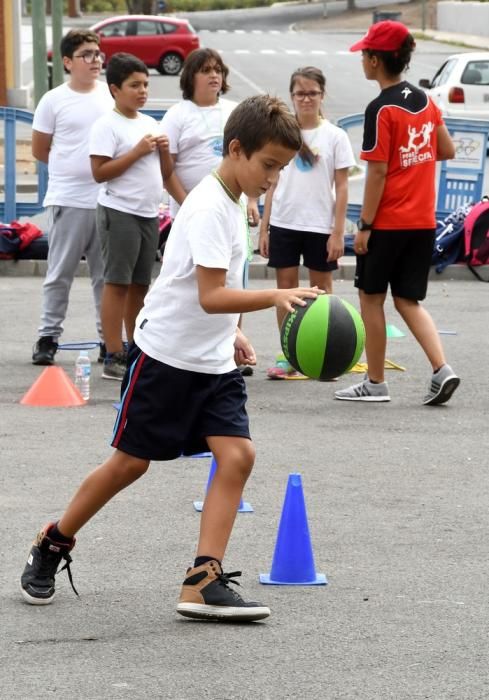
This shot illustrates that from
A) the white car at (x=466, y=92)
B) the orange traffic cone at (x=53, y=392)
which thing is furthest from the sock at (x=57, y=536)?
the white car at (x=466, y=92)

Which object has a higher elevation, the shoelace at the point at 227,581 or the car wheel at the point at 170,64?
the shoelace at the point at 227,581

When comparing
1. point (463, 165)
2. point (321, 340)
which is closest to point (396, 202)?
point (321, 340)

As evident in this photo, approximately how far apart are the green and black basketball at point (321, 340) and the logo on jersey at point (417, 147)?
2681mm

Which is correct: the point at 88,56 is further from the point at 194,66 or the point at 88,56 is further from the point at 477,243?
the point at 477,243

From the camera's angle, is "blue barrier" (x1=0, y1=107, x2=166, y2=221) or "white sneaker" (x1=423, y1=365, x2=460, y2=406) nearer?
"white sneaker" (x1=423, y1=365, x2=460, y2=406)

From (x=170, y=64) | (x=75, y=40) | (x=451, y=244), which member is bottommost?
(x=170, y=64)

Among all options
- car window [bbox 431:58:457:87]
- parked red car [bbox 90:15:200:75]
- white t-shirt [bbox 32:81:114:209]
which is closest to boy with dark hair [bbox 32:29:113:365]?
white t-shirt [bbox 32:81:114:209]

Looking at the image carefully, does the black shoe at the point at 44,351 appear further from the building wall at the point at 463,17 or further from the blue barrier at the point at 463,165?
the building wall at the point at 463,17

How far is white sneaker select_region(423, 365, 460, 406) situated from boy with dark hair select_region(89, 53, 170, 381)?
6.47 feet

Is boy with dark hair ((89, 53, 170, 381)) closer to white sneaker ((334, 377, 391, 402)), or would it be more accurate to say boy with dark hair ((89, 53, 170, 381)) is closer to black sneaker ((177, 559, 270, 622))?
white sneaker ((334, 377, 391, 402))

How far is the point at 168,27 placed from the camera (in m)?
48.5

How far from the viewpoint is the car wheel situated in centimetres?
4888

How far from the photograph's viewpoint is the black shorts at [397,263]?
866 cm

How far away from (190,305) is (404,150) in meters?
3.70
